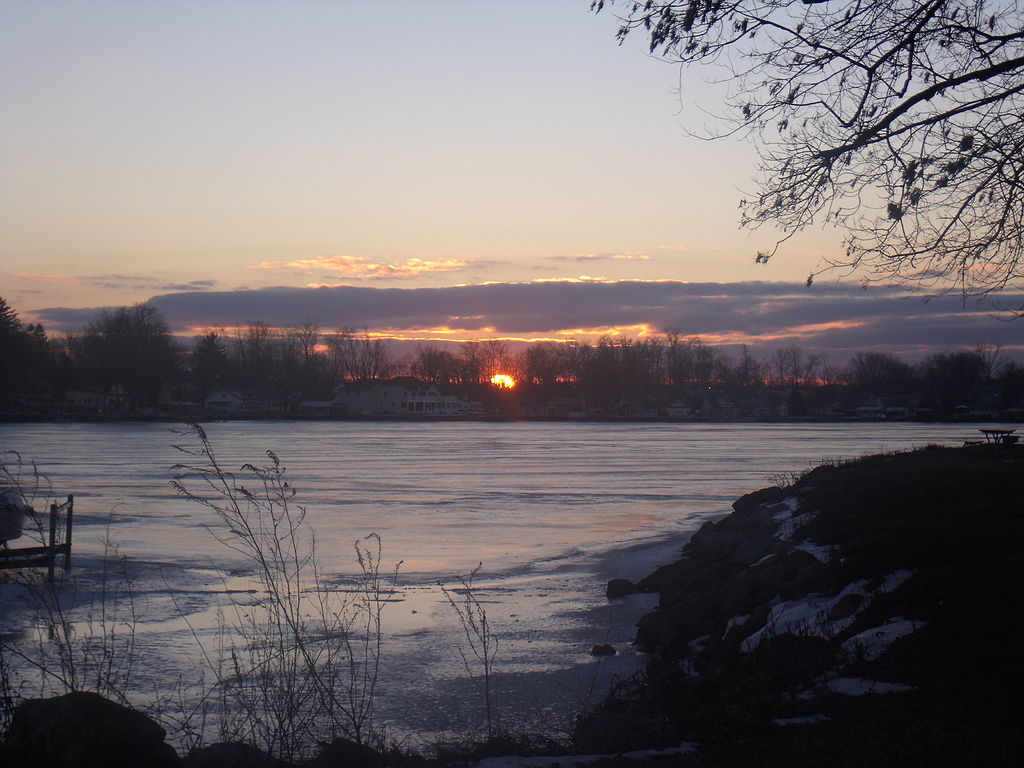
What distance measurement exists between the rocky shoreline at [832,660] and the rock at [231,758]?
26 mm

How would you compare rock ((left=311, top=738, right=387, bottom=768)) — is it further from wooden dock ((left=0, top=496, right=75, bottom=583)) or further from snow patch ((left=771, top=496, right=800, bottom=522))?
snow patch ((left=771, top=496, right=800, bottom=522))

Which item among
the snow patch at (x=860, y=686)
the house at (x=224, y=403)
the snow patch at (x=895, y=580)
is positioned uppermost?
the snow patch at (x=895, y=580)

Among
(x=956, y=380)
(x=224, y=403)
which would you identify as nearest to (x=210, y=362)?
(x=224, y=403)

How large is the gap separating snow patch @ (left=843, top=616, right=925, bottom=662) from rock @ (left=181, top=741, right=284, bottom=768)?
439 cm

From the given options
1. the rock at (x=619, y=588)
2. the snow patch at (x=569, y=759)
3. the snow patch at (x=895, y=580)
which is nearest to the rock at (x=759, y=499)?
the rock at (x=619, y=588)

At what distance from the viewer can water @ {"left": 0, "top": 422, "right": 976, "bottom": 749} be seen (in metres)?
9.62

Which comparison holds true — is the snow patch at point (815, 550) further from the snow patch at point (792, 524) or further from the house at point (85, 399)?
the house at point (85, 399)

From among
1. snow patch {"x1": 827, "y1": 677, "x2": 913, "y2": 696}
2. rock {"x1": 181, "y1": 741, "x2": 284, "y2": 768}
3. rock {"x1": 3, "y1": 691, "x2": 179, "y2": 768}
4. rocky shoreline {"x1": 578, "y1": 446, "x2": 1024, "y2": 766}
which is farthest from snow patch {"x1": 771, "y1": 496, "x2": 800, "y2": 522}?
rock {"x1": 3, "y1": 691, "x2": 179, "y2": 768}

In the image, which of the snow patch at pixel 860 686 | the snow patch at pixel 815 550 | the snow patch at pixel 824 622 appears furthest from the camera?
the snow patch at pixel 815 550

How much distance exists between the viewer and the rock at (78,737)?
17.2 feet

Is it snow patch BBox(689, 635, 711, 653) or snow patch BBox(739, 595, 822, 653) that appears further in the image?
snow patch BBox(689, 635, 711, 653)

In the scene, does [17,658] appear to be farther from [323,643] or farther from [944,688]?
[944,688]

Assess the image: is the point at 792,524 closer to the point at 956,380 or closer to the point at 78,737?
the point at 78,737

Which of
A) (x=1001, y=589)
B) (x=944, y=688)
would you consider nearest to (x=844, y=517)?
(x=1001, y=589)
